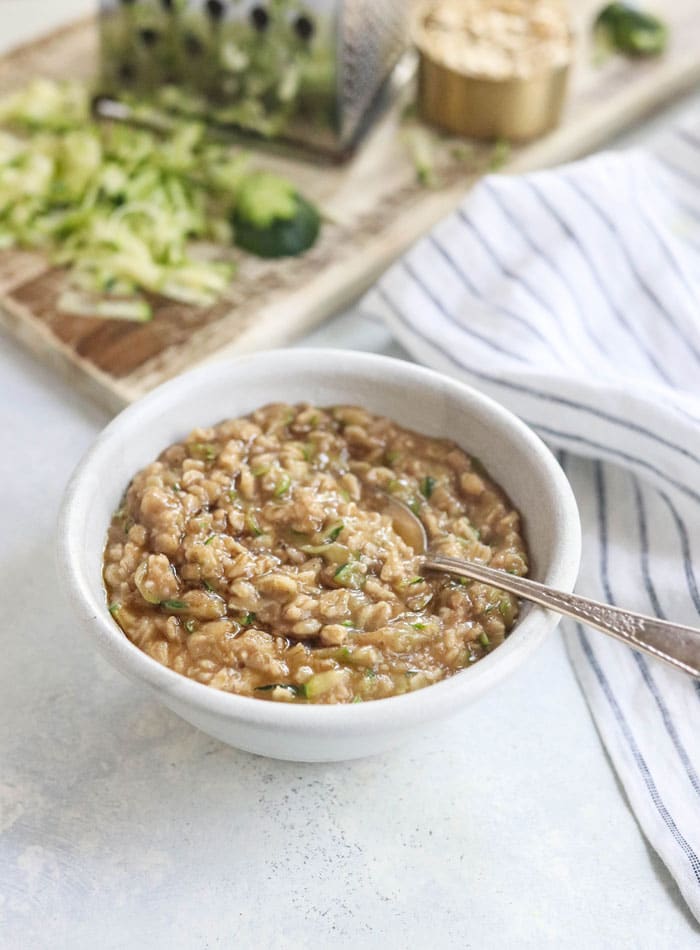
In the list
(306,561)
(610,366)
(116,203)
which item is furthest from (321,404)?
(116,203)

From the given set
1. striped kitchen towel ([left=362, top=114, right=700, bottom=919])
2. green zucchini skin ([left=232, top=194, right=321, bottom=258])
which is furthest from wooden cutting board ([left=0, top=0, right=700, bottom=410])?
striped kitchen towel ([left=362, top=114, right=700, bottom=919])

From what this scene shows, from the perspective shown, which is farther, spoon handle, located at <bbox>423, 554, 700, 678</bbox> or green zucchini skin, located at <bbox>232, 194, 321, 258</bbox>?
green zucchini skin, located at <bbox>232, 194, 321, 258</bbox>

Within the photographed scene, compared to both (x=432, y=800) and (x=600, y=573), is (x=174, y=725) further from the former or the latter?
(x=600, y=573)

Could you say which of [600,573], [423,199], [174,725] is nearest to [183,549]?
[174,725]

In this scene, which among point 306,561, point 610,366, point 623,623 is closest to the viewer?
point 623,623

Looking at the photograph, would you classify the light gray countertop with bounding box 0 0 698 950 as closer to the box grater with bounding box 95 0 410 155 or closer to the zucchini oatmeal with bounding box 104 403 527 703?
the zucchini oatmeal with bounding box 104 403 527 703

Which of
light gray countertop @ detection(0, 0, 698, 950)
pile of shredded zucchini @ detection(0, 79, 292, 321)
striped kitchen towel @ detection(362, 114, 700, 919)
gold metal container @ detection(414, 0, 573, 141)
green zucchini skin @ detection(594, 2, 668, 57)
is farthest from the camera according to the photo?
green zucchini skin @ detection(594, 2, 668, 57)

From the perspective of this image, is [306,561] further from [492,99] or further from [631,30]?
[631,30]
